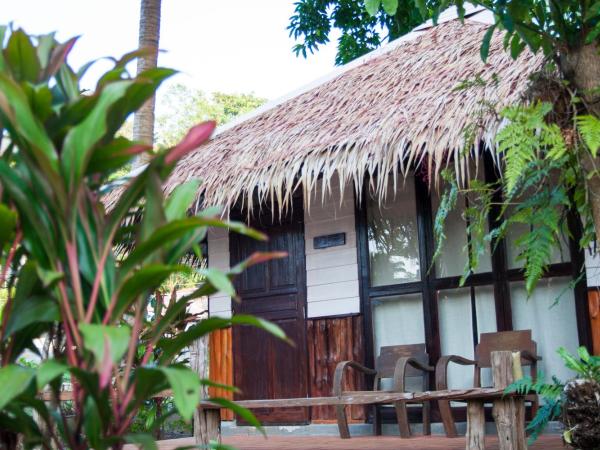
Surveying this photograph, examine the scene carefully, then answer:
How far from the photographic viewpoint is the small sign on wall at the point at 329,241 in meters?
6.21

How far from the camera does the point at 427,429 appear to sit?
531 centimetres

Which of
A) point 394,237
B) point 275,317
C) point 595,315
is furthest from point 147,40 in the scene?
point 595,315

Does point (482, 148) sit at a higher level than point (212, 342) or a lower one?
higher

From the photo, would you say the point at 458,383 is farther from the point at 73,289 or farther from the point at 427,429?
the point at 73,289

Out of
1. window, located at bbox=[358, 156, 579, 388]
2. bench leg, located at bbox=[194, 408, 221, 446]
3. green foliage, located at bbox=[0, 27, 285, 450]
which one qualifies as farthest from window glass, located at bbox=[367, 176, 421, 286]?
green foliage, located at bbox=[0, 27, 285, 450]

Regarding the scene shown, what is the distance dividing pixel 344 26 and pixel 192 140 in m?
10.8

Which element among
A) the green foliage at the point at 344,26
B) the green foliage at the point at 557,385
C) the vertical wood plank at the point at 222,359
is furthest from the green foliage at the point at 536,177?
the green foliage at the point at 344,26

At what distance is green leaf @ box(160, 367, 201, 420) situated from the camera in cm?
146

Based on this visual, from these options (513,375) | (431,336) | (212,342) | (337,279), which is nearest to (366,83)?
(337,279)

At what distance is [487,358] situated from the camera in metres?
5.14

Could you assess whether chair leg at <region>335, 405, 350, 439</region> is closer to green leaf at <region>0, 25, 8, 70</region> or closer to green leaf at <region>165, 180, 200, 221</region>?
green leaf at <region>165, 180, 200, 221</region>

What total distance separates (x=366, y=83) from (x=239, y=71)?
91.4ft

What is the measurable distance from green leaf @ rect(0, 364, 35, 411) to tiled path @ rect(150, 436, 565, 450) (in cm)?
329

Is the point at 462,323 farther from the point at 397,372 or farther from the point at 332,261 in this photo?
the point at 332,261
